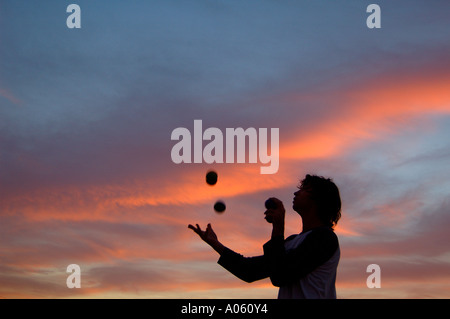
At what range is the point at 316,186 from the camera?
8.41 m

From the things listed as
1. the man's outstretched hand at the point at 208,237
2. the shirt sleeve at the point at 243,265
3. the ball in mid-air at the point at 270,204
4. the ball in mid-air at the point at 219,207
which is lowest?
the shirt sleeve at the point at 243,265

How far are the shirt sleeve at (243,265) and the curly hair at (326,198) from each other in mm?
1129

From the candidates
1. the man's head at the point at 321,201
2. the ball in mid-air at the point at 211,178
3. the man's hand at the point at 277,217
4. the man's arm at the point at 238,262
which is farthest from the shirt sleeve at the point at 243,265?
the ball in mid-air at the point at 211,178

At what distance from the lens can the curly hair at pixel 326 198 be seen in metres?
8.24

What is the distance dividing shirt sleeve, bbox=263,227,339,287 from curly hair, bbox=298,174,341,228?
0.50 metres

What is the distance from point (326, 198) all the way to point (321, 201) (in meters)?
0.08

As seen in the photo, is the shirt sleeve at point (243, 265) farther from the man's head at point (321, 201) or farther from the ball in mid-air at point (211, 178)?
the ball in mid-air at point (211, 178)

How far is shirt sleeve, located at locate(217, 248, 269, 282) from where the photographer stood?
863 cm

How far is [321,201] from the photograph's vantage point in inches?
326

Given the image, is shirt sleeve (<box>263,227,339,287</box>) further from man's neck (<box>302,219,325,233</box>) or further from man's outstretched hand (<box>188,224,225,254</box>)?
man's outstretched hand (<box>188,224,225,254</box>)

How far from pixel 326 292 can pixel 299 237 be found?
2.81ft
